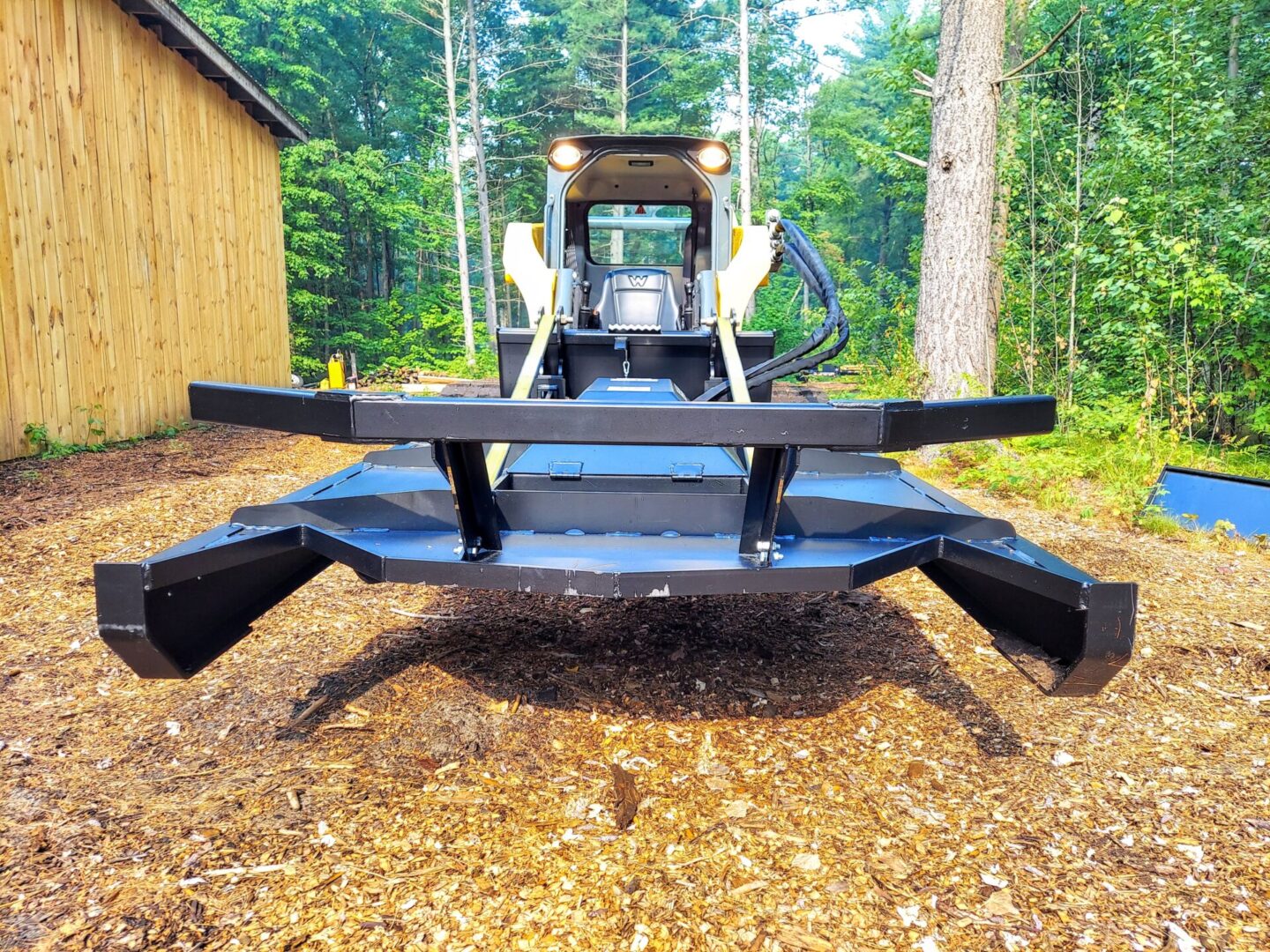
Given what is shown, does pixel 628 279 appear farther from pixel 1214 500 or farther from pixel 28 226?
pixel 28 226

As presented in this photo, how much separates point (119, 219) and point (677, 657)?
308 inches

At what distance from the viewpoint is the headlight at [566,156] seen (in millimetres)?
4711

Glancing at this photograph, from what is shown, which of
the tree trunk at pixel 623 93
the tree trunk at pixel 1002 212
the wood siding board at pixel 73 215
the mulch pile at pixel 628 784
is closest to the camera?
the mulch pile at pixel 628 784

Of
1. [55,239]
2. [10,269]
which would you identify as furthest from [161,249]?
[10,269]

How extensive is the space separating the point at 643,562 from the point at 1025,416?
3.24 feet

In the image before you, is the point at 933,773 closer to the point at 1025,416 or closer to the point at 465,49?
the point at 1025,416

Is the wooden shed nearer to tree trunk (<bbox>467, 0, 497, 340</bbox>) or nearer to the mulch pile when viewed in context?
the mulch pile

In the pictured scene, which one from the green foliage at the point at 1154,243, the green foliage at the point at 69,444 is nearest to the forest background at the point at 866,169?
the green foliage at the point at 1154,243

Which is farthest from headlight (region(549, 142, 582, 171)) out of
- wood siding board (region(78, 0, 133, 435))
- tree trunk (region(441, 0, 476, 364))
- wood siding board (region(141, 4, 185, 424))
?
tree trunk (region(441, 0, 476, 364))

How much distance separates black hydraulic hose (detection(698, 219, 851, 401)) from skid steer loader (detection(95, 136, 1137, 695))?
557 millimetres

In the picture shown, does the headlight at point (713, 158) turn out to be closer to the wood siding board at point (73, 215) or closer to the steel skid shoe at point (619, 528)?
the steel skid shoe at point (619, 528)

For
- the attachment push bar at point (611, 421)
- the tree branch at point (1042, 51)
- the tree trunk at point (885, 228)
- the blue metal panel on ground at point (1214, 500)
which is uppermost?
the tree trunk at point (885, 228)

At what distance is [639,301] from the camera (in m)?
5.33

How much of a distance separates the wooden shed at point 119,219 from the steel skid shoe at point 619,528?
5.71m
